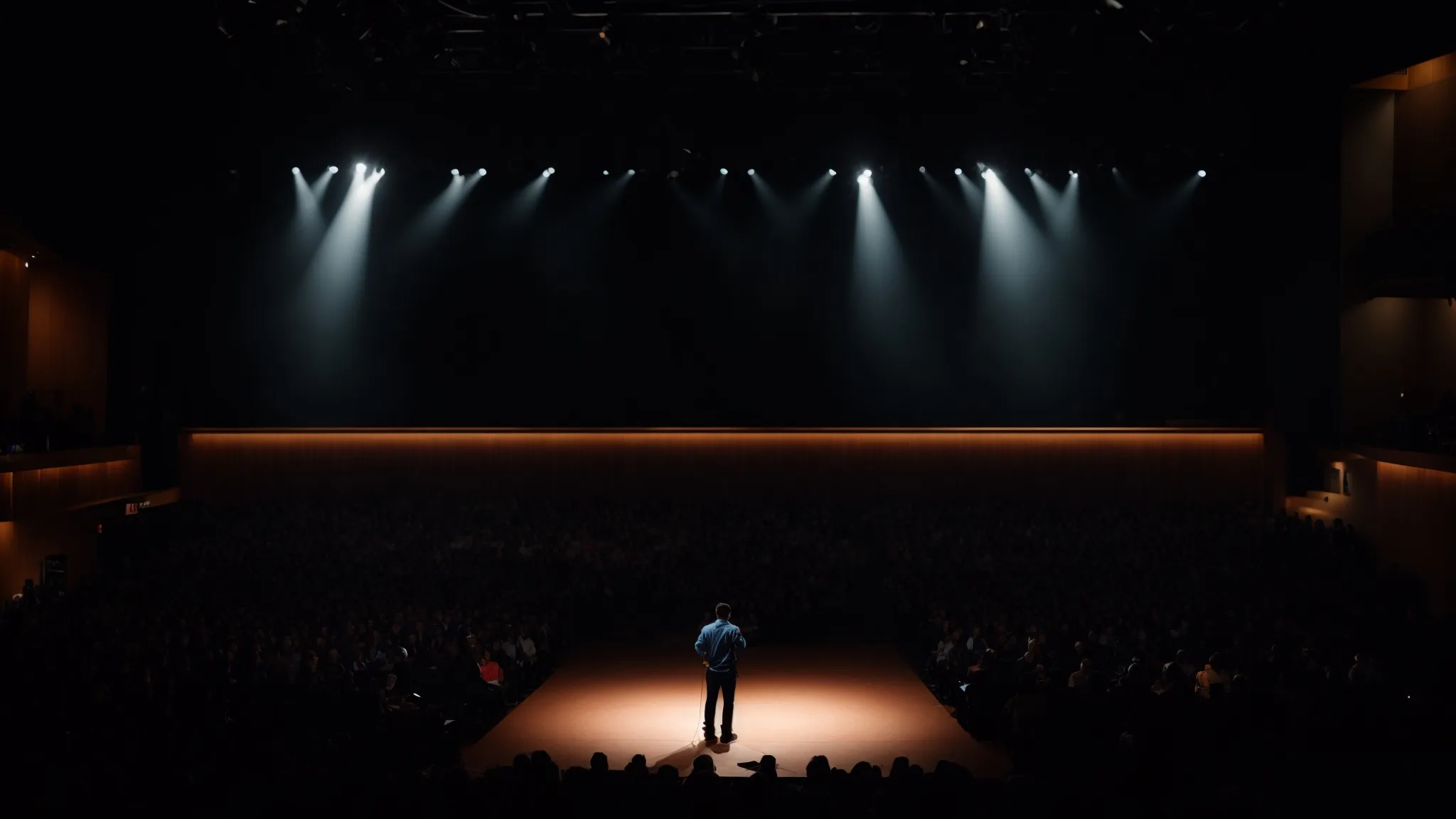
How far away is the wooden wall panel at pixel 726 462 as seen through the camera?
2364 cm

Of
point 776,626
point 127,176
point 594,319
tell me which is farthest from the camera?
point 594,319

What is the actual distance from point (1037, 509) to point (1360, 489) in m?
5.61

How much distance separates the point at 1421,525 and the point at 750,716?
11.8 m

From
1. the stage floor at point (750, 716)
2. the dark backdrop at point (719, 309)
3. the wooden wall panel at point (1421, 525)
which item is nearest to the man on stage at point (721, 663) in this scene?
the stage floor at point (750, 716)

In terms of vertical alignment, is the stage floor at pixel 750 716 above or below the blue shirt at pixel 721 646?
below

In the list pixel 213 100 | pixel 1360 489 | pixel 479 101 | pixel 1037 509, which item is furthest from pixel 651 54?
pixel 1360 489

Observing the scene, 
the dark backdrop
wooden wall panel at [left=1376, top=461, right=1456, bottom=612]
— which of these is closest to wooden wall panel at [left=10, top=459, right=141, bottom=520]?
the dark backdrop

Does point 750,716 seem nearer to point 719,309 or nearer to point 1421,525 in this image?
point 1421,525

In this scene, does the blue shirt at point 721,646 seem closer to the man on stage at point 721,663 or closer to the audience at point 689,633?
the man on stage at point 721,663

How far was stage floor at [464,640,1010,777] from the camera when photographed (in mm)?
10688

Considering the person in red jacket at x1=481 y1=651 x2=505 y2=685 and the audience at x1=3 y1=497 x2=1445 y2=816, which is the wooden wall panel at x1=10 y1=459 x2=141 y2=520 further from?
the person in red jacket at x1=481 y1=651 x2=505 y2=685

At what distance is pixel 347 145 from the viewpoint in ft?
74.7

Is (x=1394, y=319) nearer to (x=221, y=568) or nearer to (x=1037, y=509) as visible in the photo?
(x=1037, y=509)

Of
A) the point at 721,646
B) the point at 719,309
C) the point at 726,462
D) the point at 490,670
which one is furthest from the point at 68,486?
the point at 721,646
